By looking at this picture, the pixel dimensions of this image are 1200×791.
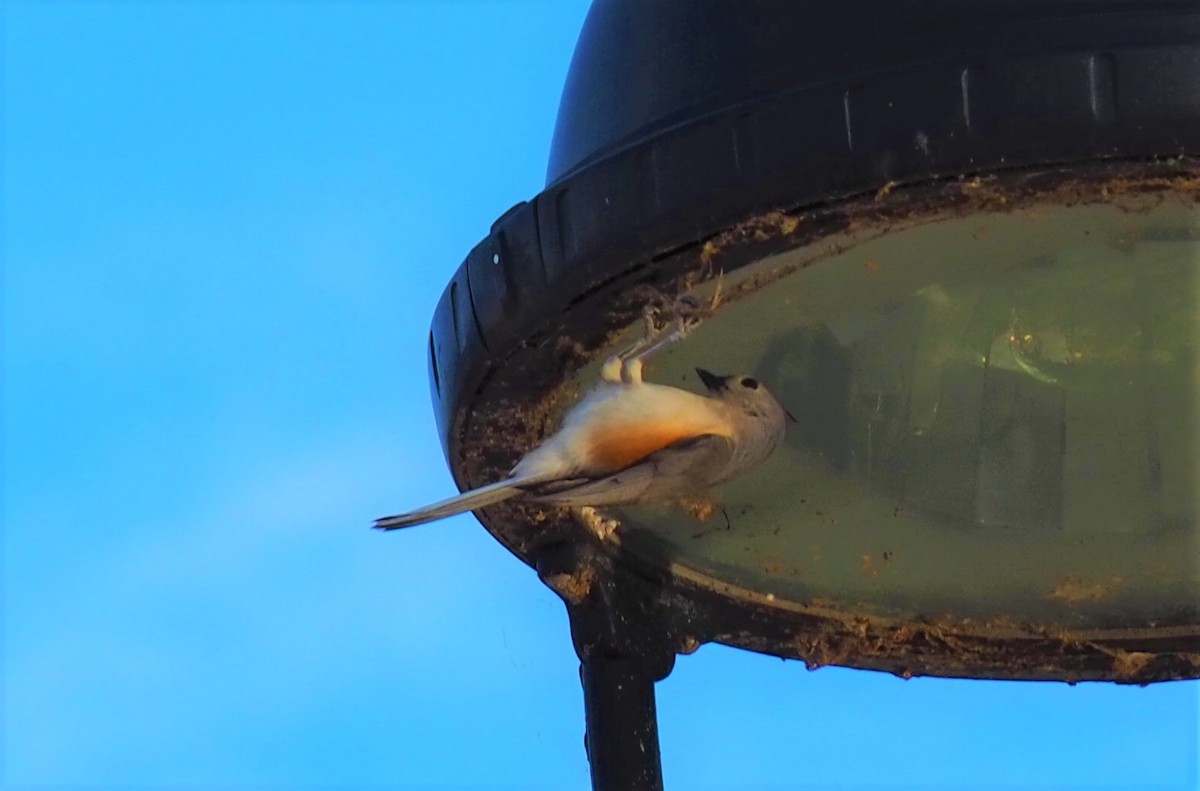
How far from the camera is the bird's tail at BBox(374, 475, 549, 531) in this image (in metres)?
2.25

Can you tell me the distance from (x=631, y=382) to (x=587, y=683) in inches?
17.6

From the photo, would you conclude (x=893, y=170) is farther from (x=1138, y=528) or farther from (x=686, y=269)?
(x=1138, y=528)

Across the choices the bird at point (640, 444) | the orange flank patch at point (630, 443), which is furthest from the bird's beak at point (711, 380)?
the orange flank patch at point (630, 443)

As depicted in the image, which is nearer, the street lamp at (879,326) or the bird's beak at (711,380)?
the street lamp at (879,326)

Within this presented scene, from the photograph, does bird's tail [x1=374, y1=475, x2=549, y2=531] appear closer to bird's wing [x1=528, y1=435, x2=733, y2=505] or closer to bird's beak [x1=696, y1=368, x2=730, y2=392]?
bird's wing [x1=528, y1=435, x2=733, y2=505]

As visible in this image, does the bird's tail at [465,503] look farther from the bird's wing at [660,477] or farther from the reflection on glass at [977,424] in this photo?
the reflection on glass at [977,424]

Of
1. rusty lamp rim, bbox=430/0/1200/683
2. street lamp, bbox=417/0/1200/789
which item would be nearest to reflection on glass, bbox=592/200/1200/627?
street lamp, bbox=417/0/1200/789

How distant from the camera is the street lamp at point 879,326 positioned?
5.76 feet

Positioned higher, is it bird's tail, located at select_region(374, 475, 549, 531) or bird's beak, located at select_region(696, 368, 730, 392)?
bird's beak, located at select_region(696, 368, 730, 392)

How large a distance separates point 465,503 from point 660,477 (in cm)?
26

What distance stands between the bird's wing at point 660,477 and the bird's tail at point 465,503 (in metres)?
0.04

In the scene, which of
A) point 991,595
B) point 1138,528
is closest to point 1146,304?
point 1138,528

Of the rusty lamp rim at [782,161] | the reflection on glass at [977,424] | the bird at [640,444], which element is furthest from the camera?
the bird at [640,444]

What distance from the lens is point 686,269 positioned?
1897mm
